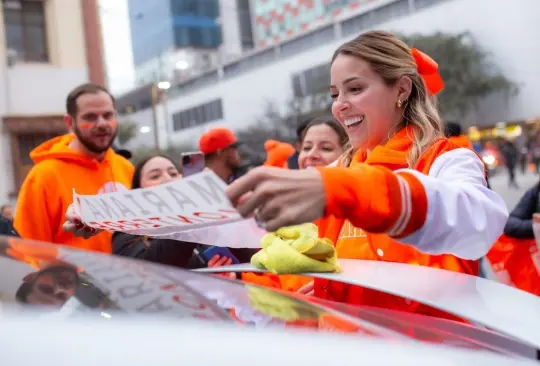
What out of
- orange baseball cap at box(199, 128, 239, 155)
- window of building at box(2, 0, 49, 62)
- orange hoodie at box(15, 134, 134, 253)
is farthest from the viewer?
window of building at box(2, 0, 49, 62)

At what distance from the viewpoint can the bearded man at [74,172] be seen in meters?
3.40

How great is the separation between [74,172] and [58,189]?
0.52 ft

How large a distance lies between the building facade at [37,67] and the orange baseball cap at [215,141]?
1033 centimetres

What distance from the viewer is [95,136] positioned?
145 inches

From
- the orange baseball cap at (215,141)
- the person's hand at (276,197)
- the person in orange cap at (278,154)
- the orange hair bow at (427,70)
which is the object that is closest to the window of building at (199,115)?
the person in orange cap at (278,154)

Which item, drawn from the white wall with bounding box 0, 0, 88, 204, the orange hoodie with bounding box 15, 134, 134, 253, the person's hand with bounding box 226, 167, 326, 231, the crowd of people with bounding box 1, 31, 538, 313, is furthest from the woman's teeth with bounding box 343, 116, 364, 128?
the white wall with bounding box 0, 0, 88, 204

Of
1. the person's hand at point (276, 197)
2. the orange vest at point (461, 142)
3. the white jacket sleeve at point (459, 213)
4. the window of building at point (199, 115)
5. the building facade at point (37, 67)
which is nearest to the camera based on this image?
the person's hand at point (276, 197)

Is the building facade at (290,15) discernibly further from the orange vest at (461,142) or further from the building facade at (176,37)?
the orange vest at (461,142)

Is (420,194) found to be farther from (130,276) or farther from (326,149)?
(326,149)

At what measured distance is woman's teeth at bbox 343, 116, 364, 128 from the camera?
179 centimetres

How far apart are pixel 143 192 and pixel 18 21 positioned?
48.1 feet

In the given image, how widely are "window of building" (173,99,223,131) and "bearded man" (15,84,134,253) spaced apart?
18.5 metres

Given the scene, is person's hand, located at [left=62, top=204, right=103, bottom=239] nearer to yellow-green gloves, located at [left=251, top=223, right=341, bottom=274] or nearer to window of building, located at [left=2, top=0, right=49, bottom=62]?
yellow-green gloves, located at [left=251, top=223, right=341, bottom=274]

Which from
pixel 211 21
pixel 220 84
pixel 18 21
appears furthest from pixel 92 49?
pixel 211 21
